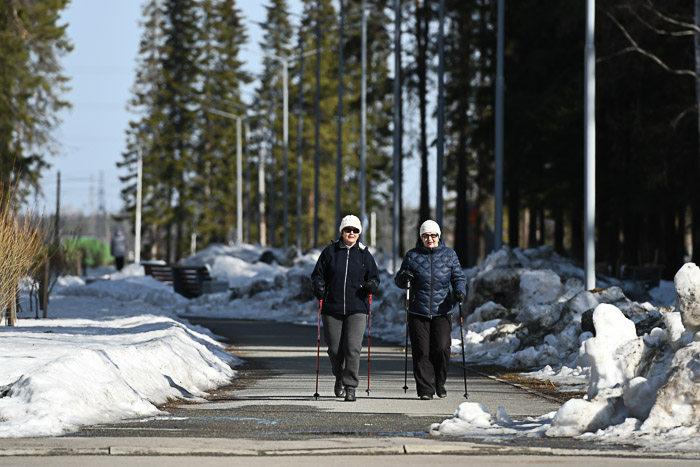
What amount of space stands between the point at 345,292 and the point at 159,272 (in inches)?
1719

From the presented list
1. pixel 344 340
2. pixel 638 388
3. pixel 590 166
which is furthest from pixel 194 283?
pixel 638 388

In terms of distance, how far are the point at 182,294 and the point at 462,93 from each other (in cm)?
1564

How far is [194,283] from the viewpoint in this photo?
49406 mm

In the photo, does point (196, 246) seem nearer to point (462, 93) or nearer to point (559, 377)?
point (462, 93)

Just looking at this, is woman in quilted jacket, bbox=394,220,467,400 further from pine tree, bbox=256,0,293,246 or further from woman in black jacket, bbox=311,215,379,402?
pine tree, bbox=256,0,293,246

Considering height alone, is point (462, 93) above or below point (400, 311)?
above

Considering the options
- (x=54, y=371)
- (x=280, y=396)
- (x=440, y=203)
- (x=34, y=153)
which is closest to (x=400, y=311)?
(x=440, y=203)

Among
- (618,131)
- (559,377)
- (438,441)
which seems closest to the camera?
(438,441)

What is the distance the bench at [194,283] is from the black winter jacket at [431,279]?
32235 millimetres

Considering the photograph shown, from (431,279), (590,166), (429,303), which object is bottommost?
(429,303)

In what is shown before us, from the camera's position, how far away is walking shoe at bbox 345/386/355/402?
13852 millimetres

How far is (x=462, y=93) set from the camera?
56.4m

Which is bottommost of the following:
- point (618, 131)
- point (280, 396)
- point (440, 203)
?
point (280, 396)

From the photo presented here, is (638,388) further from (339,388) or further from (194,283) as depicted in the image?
(194,283)
